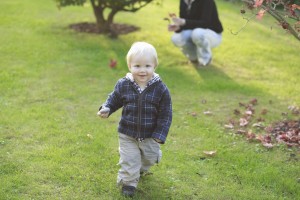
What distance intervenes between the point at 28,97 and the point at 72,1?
3.93 meters

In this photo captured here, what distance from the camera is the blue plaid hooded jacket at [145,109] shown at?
4121mm

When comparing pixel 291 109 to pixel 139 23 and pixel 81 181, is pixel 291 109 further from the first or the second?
pixel 139 23

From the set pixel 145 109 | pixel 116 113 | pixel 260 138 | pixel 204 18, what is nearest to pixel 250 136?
pixel 260 138

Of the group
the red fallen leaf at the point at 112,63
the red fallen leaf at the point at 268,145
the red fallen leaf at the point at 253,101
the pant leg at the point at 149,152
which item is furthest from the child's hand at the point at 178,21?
the pant leg at the point at 149,152

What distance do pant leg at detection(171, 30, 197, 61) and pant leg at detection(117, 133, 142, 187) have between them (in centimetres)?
481

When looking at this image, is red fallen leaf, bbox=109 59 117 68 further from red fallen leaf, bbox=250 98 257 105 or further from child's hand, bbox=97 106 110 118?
child's hand, bbox=97 106 110 118

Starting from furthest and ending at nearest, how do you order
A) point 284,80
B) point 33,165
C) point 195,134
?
1. point 284,80
2. point 195,134
3. point 33,165

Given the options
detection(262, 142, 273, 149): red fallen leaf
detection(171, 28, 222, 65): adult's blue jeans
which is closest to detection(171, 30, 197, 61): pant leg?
detection(171, 28, 222, 65): adult's blue jeans

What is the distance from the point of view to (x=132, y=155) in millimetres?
4172

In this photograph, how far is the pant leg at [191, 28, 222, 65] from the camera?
8.52 metres

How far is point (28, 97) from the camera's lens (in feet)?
21.6

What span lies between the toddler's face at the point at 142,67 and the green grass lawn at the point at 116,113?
102 cm

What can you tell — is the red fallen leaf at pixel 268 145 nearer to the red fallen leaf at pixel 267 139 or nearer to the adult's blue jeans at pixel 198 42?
the red fallen leaf at pixel 267 139

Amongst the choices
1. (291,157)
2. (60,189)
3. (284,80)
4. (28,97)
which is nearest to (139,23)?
(284,80)
